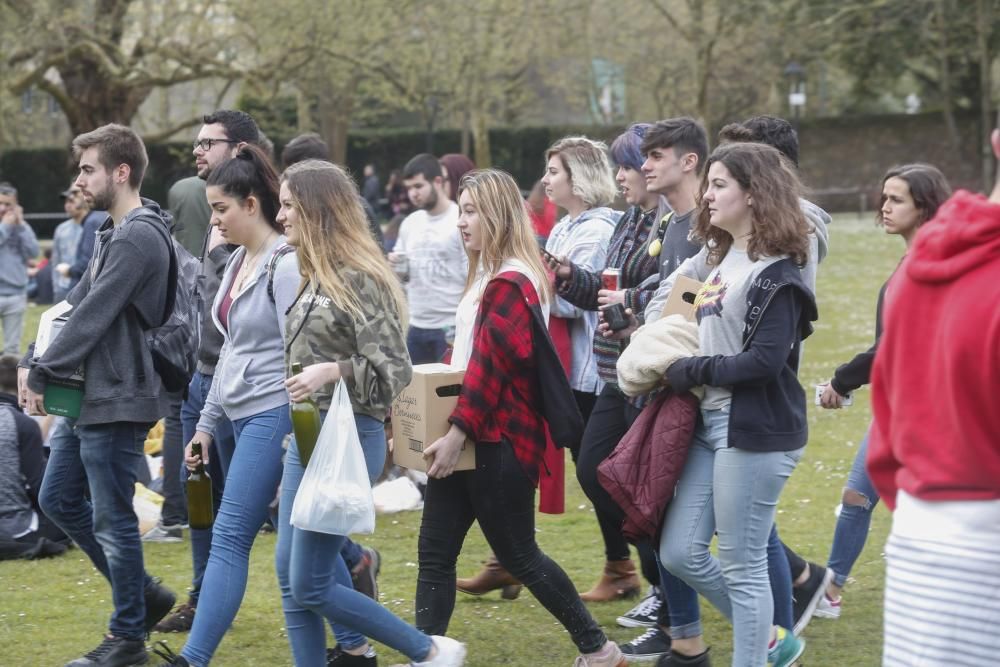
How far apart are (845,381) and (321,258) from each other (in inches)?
86.6

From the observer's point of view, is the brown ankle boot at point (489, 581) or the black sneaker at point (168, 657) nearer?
the black sneaker at point (168, 657)

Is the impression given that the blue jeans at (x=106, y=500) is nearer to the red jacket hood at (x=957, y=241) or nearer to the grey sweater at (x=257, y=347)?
the grey sweater at (x=257, y=347)

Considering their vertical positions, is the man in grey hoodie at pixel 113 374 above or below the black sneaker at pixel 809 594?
above

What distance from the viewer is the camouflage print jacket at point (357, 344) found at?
450cm

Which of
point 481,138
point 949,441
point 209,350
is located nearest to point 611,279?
point 209,350

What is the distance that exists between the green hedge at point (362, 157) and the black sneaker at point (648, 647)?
34327mm

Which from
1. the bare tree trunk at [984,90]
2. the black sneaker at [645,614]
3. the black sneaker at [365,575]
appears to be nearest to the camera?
the black sneaker at [365,575]

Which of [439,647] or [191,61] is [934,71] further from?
[439,647]

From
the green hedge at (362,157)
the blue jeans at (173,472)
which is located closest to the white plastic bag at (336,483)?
the blue jeans at (173,472)

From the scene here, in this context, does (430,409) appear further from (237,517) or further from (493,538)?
(237,517)

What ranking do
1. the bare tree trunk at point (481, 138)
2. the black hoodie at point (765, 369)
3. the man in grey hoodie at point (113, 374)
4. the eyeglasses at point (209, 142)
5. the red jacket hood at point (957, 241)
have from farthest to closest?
the bare tree trunk at point (481, 138), the eyeglasses at point (209, 142), the man in grey hoodie at point (113, 374), the black hoodie at point (765, 369), the red jacket hood at point (957, 241)

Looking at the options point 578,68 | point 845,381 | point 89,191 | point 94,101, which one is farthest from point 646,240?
point 578,68

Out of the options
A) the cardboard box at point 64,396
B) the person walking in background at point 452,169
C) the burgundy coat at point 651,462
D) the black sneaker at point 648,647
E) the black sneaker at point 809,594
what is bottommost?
the black sneaker at point 648,647

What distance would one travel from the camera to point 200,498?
18.2 feet
